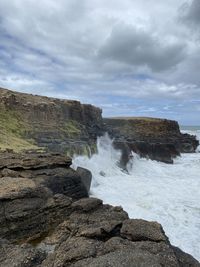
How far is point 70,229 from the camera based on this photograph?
943 centimetres

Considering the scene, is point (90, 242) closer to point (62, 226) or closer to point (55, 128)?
point (62, 226)

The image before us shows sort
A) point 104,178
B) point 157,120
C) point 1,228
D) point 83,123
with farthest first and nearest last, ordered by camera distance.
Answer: point 157,120 → point 83,123 → point 104,178 → point 1,228

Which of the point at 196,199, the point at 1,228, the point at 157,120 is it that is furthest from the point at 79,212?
the point at 157,120

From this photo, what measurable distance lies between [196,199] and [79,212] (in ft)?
41.1

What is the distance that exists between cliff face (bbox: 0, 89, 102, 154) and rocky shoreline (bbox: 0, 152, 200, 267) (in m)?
10.2

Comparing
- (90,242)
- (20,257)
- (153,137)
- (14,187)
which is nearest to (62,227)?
(14,187)

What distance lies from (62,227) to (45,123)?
2432 centimetres

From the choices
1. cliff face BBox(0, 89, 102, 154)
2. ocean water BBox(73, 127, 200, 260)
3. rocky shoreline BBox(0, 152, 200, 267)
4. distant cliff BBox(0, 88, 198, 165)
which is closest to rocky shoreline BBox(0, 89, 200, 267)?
rocky shoreline BBox(0, 152, 200, 267)

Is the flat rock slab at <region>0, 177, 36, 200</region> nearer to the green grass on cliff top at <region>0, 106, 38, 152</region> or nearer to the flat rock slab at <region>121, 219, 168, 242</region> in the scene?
the flat rock slab at <region>121, 219, 168, 242</region>

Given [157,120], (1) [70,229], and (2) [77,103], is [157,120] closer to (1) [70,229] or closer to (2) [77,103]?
(2) [77,103]

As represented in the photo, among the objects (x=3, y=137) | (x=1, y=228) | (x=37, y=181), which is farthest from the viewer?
(x=3, y=137)

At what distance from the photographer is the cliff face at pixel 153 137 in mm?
46562

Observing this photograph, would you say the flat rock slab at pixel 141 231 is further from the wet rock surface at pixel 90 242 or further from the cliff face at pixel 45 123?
the cliff face at pixel 45 123

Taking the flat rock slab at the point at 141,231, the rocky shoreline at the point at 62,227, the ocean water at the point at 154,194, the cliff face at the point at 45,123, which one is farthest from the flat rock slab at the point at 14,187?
the cliff face at the point at 45,123
